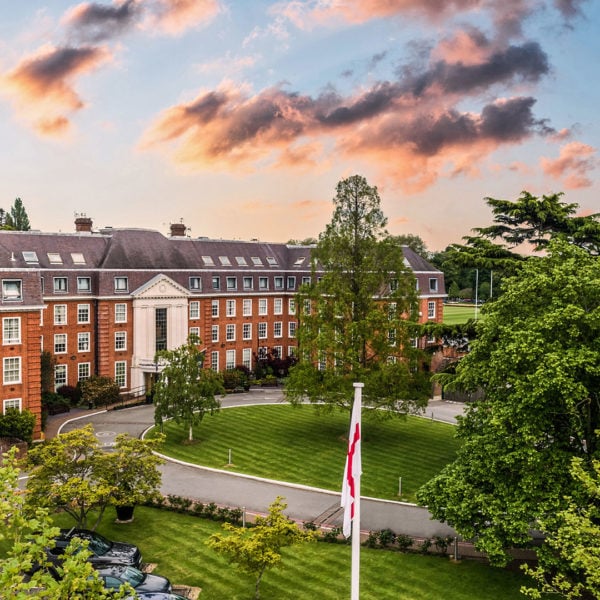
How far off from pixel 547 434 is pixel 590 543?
5570 millimetres

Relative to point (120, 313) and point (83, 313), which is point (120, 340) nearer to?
point (120, 313)

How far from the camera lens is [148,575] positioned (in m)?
21.4

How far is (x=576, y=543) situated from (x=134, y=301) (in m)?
47.6

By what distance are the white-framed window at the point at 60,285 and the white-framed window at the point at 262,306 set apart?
22.2 meters

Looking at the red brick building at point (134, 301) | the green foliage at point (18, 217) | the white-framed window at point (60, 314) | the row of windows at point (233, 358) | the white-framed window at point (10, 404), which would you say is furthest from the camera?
the green foliage at point (18, 217)

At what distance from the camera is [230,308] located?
215ft

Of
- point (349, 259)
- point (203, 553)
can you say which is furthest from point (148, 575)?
point (349, 259)

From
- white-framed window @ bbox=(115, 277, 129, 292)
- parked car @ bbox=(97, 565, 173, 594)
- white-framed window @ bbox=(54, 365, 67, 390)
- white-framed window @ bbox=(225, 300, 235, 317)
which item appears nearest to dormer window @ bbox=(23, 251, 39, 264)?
white-framed window @ bbox=(115, 277, 129, 292)

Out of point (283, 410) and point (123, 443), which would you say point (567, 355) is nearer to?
point (123, 443)

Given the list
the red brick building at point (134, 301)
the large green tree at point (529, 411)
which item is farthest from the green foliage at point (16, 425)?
the large green tree at point (529, 411)

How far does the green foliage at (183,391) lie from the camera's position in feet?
130

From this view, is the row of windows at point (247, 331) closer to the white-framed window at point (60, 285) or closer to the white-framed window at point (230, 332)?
the white-framed window at point (230, 332)

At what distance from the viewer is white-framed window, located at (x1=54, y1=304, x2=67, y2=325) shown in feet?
175

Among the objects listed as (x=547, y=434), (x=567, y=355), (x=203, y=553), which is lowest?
(x=203, y=553)
